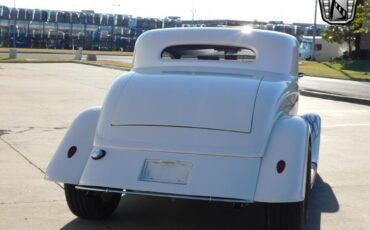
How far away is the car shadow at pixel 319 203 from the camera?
5232mm

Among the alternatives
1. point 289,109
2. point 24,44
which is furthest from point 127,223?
point 24,44

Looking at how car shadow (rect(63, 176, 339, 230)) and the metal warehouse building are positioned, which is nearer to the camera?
car shadow (rect(63, 176, 339, 230))

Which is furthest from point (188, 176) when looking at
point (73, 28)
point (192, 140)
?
point (73, 28)

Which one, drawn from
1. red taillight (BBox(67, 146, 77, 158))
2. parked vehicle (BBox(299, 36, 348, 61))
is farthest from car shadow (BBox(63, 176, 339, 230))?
parked vehicle (BBox(299, 36, 348, 61))

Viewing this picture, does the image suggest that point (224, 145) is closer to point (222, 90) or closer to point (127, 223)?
point (222, 90)

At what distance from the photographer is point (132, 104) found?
4.87 m

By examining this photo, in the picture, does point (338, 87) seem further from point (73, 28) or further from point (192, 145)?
point (73, 28)

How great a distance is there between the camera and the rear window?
5867mm

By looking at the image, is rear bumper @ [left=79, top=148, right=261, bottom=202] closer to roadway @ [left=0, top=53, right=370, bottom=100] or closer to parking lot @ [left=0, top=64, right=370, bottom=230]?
parking lot @ [left=0, top=64, right=370, bottom=230]

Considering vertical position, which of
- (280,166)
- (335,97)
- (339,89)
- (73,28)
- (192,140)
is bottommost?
(73,28)

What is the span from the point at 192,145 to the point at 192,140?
4 cm

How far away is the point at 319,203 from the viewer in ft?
19.2

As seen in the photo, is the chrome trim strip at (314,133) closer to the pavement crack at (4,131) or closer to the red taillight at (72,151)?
the red taillight at (72,151)

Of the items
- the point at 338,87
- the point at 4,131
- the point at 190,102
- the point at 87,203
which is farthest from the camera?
the point at 338,87
